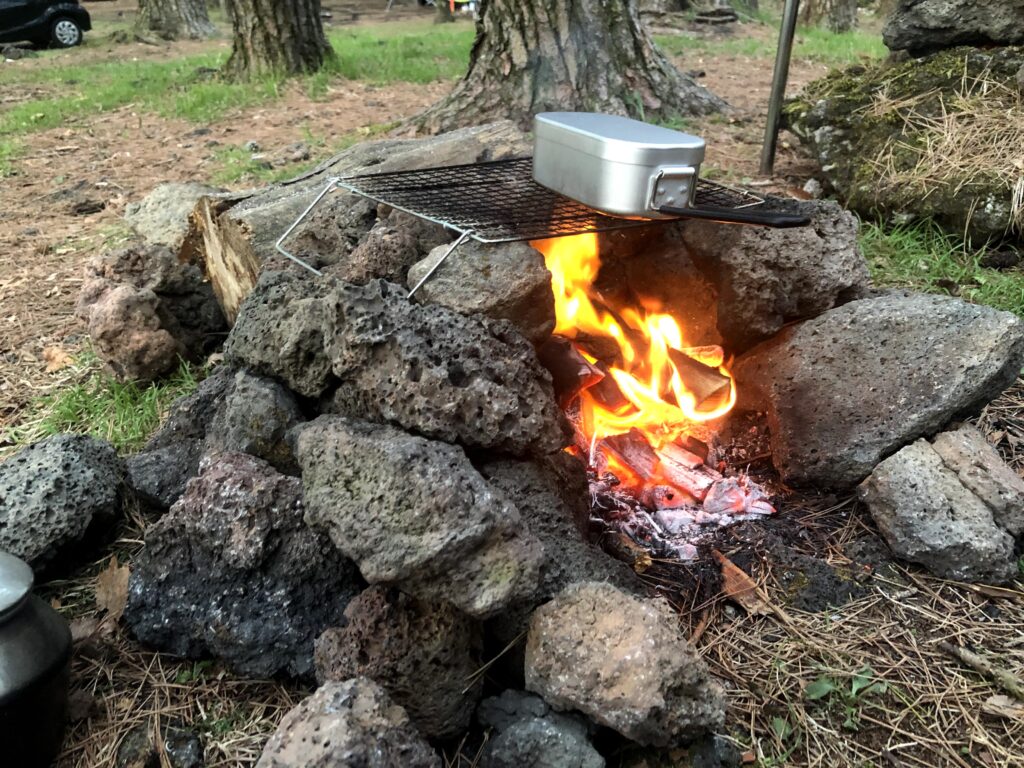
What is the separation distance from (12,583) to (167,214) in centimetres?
263

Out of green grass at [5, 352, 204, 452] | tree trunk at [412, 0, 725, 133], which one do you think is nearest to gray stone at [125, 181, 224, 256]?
green grass at [5, 352, 204, 452]

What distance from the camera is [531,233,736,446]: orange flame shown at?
270 centimetres

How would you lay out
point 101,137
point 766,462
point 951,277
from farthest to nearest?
point 101,137, point 951,277, point 766,462

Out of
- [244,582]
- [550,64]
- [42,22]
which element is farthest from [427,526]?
[42,22]

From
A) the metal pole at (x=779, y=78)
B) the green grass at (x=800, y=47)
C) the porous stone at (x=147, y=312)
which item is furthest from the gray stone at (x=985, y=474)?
the green grass at (x=800, y=47)

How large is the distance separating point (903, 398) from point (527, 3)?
3.59m

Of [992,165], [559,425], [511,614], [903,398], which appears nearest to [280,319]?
[559,425]

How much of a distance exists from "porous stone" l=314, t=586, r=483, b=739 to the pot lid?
64cm

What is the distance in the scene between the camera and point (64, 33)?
13.2 m

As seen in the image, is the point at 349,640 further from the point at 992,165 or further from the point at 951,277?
the point at 992,165

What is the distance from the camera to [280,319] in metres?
2.36

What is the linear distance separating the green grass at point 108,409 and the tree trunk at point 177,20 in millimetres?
11992

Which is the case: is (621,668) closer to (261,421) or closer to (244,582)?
(244,582)

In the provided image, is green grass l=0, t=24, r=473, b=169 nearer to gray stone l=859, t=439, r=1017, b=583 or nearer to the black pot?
the black pot
